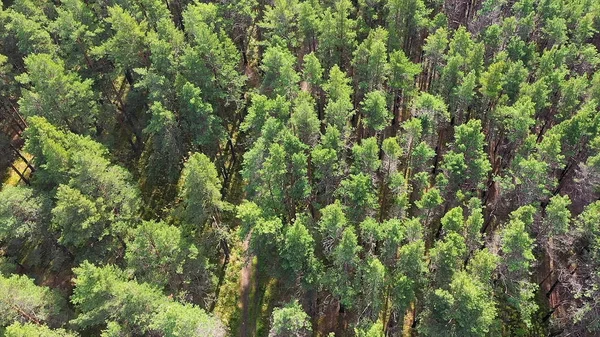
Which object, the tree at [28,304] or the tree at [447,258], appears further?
the tree at [28,304]

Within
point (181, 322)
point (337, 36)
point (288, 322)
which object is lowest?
point (181, 322)

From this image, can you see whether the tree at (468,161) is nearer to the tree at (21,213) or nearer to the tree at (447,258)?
the tree at (447,258)

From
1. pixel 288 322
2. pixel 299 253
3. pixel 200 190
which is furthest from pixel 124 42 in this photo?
pixel 288 322

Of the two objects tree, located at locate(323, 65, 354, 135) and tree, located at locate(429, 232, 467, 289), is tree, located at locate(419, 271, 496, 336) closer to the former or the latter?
tree, located at locate(429, 232, 467, 289)

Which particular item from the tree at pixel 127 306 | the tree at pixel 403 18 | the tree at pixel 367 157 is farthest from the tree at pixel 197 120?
the tree at pixel 403 18

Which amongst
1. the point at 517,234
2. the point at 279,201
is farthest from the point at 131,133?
the point at 517,234

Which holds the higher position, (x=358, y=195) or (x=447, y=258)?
(x=358, y=195)

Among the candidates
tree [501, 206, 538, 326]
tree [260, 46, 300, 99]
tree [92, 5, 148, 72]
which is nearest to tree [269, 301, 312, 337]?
tree [501, 206, 538, 326]

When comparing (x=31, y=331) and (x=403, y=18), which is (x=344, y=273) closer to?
(x=31, y=331)
